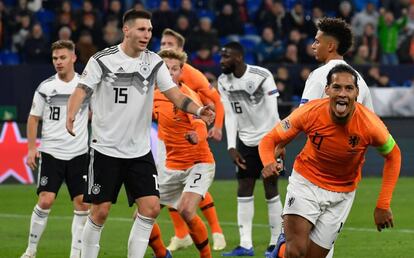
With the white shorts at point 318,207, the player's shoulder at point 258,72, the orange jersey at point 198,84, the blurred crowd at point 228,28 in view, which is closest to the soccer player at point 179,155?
the orange jersey at point 198,84

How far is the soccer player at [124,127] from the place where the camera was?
34.3 ft

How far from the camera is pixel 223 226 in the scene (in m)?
16.1

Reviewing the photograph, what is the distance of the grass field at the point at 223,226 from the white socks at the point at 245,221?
193 millimetres

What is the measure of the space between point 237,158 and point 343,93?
4.61m

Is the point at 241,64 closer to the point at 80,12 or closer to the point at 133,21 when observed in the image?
the point at 133,21

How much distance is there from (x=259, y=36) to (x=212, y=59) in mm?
2627

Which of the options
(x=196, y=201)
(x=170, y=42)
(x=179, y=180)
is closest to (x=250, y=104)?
(x=170, y=42)

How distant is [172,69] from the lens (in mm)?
12422

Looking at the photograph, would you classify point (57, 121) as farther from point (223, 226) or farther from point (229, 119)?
point (223, 226)

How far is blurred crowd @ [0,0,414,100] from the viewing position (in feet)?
80.5

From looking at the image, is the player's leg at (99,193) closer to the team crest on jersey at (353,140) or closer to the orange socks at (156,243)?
the orange socks at (156,243)

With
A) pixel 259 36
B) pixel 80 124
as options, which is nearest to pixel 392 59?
pixel 259 36

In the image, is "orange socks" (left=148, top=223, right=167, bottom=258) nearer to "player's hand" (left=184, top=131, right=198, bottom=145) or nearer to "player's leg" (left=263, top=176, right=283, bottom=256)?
"player's hand" (left=184, top=131, right=198, bottom=145)

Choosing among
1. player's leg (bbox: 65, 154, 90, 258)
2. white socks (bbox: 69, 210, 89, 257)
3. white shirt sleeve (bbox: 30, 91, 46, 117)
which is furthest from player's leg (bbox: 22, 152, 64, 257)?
white shirt sleeve (bbox: 30, 91, 46, 117)
